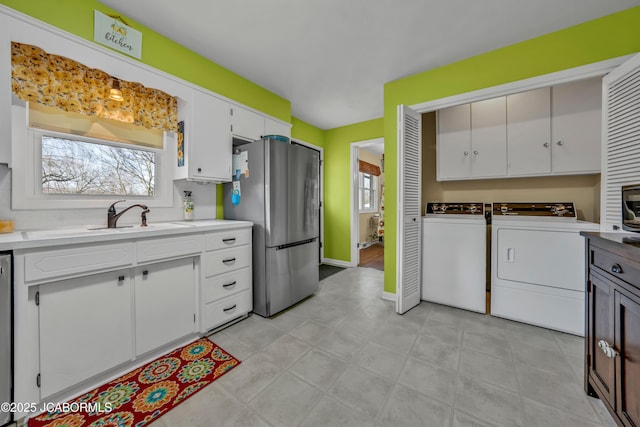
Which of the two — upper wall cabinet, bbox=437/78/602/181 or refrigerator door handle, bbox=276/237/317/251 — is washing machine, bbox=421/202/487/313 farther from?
refrigerator door handle, bbox=276/237/317/251

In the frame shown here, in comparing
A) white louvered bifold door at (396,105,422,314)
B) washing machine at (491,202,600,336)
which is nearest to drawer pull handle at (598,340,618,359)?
washing machine at (491,202,600,336)

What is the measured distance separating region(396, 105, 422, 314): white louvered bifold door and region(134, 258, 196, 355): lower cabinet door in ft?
6.29

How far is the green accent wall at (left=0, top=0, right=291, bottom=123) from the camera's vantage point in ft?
4.88

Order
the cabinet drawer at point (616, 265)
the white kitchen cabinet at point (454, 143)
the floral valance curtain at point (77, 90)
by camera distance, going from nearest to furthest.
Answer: the cabinet drawer at point (616, 265)
the floral valance curtain at point (77, 90)
the white kitchen cabinet at point (454, 143)

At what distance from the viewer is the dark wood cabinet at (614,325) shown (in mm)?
932

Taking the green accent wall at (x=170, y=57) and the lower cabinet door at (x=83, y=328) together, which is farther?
the green accent wall at (x=170, y=57)

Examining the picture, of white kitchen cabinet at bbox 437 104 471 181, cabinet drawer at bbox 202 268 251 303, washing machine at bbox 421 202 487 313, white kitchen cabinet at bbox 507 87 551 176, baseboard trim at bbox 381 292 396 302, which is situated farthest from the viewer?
baseboard trim at bbox 381 292 396 302

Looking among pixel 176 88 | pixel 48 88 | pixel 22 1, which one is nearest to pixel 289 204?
pixel 176 88

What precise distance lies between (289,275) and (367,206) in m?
4.23

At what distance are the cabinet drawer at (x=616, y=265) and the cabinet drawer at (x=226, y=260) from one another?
7.83 ft

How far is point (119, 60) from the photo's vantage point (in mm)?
1757

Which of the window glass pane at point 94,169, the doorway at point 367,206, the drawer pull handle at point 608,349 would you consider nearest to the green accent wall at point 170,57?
the window glass pane at point 94,169

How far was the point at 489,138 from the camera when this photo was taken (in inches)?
99.0

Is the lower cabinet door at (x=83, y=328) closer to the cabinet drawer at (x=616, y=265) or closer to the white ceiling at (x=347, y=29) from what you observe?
the white ceiling at (x=347, y=29)
